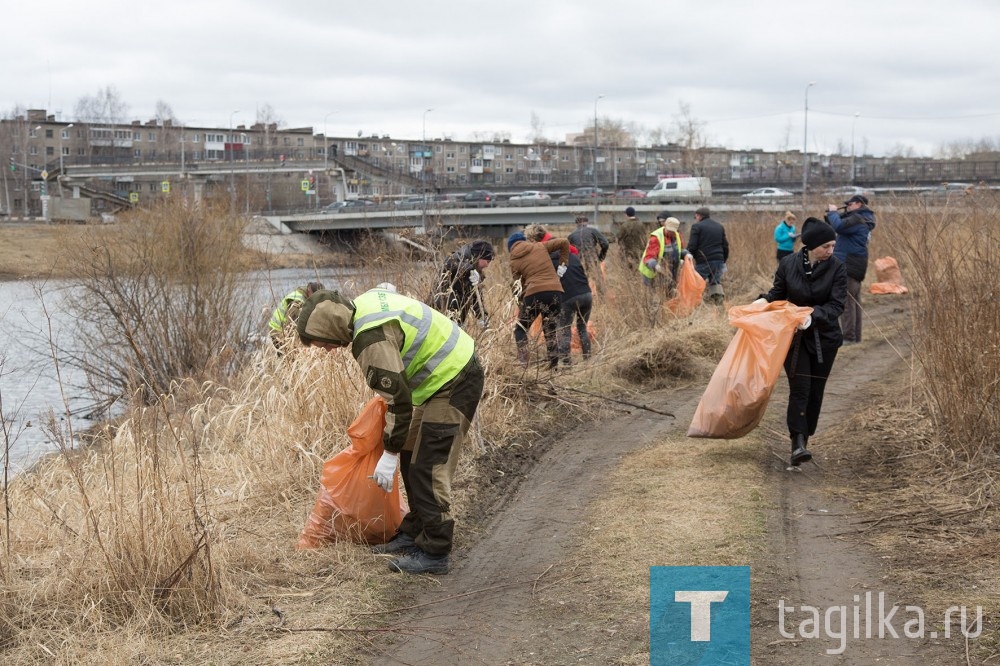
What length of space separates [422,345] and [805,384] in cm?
310

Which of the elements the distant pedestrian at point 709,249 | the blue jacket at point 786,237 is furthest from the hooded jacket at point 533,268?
the blue jacket at point 786,237

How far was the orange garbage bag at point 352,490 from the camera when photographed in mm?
5348

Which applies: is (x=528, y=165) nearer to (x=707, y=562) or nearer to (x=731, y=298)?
(x=731, y=298)

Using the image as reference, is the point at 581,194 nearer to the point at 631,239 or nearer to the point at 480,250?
the point at 631,239

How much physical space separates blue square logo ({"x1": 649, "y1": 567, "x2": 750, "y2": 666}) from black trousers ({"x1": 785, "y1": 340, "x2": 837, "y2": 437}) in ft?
7.42

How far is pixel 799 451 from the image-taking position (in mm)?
6816

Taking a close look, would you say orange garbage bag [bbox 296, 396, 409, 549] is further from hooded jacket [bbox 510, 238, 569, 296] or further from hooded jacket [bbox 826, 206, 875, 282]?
hooded jacket [bbox 826, 206, 875, 282]

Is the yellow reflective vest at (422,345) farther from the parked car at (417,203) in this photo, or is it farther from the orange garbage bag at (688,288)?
the orange garbage bag at (688,288)

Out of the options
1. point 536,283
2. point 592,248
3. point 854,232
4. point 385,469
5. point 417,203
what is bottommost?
point 385,469

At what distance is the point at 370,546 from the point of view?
548 centimetres

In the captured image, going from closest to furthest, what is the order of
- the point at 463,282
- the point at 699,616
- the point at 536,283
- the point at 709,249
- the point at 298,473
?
the point at 699,616
the point at 298,473
the point at 463,282
the point at 536,283
the point at 709,249

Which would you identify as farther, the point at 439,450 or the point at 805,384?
the point at 805,384

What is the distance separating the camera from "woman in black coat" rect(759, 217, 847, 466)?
6.80 metres

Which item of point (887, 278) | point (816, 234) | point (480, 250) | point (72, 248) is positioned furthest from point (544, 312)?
point (887, 278)
